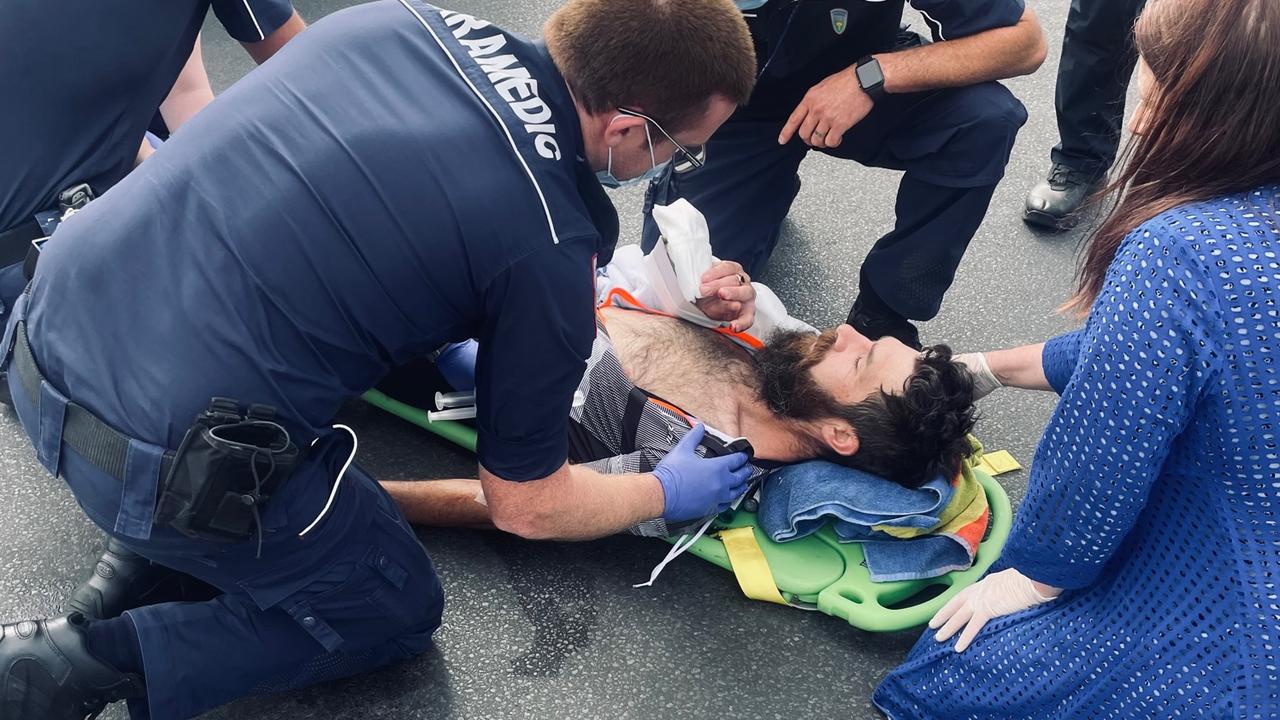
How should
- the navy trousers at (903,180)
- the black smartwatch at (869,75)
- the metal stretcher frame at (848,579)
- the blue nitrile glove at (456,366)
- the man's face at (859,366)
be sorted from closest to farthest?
the metal stretcher frame at (848,579)
the man's face at (859,366)
the blue nitrile glove at (456,366)
the black smartwatch at (869,75)
the navy trousers at (903,180)

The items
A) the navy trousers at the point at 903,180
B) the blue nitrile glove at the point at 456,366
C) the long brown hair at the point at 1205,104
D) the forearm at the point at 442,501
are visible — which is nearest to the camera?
the long brown hair at the point at 1205,104

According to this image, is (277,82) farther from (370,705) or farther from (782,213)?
(782,213)

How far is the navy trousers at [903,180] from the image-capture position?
2.86 m

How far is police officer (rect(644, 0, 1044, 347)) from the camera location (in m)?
2.74

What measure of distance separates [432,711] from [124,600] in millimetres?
645

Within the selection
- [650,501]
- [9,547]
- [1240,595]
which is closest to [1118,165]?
[1240,595]

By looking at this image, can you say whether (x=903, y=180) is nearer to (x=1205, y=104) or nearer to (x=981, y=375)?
(x=981, y=375)

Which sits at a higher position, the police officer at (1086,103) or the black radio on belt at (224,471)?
the black radio on belt at (224,471)

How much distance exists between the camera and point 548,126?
1697 millimetres

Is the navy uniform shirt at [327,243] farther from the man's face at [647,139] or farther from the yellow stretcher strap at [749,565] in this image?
the yellow stretcher strap at [749,565]

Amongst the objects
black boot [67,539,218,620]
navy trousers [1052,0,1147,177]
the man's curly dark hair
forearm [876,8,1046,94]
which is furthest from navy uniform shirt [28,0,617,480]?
navy trousers [1052,0,1147,177]

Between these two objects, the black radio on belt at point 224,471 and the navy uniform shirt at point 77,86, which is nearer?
the black radio on belt at point 224,471

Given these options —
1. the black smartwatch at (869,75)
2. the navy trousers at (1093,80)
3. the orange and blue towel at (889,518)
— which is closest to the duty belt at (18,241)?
the orange and blue towel at (889,518)

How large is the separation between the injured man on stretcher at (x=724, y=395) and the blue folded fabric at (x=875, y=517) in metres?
0.07
